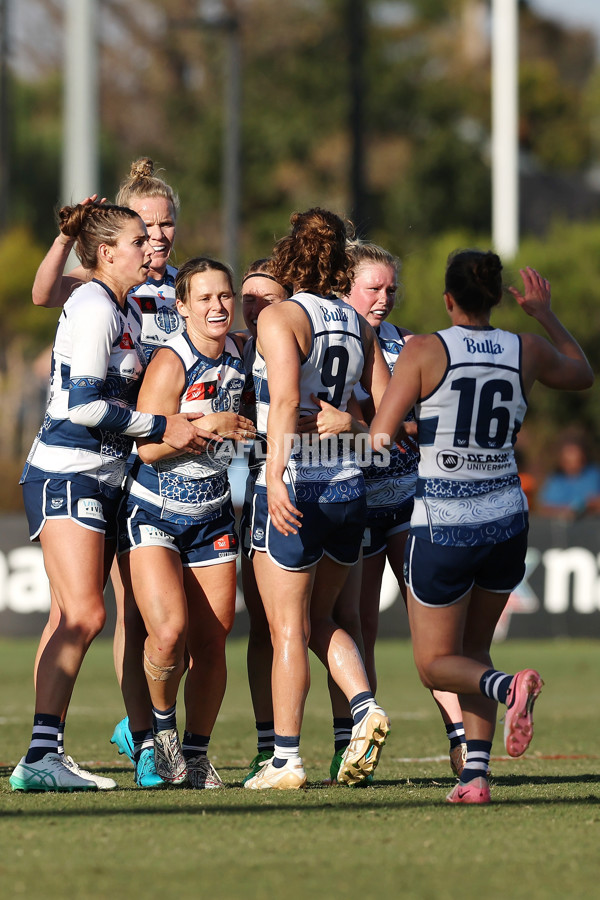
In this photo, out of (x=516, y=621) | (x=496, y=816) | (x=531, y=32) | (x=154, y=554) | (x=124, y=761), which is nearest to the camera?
(x=496, y=816)

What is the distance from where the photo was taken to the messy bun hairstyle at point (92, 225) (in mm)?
5777

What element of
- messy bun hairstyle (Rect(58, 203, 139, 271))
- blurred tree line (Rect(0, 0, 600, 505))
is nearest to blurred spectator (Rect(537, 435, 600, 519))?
messy bun hairstyle (Rect(58, 203, 139, 271))

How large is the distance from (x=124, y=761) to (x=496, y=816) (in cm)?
276

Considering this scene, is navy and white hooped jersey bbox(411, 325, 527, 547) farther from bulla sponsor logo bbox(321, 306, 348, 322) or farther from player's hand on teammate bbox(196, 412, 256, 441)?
player's hand on teammate bbox(196, 412, 256, 441)

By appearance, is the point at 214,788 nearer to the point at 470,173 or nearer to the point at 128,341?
the point at 128,341

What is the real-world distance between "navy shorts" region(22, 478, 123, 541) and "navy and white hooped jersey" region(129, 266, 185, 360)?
67 cm

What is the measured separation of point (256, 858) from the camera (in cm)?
423

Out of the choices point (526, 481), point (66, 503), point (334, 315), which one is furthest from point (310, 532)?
point (526, 481)

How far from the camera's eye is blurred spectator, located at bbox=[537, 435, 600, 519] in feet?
50.9

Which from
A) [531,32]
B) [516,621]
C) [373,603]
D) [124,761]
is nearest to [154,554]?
[373,603]

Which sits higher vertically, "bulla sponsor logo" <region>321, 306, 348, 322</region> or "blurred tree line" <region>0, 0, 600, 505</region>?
"blurred tree line" <region>0, 0, 600, 505</region>

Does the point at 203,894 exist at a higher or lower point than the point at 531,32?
lower

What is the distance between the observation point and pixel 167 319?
6.20m

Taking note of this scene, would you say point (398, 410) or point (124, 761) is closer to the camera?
point (398, 410)
